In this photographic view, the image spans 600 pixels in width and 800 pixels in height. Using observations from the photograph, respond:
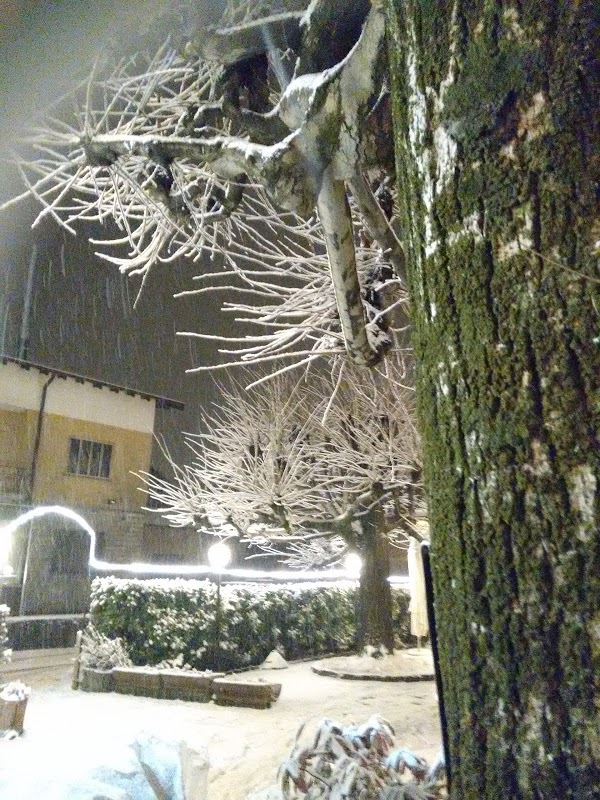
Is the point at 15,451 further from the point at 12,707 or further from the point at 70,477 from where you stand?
the point at 12,707

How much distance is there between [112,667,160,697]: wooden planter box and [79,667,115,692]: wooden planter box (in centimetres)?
11

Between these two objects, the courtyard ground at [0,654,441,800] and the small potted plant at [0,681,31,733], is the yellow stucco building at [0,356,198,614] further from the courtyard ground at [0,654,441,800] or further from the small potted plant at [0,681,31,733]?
the small potted plant at [0,681,31,733]

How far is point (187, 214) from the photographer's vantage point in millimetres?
4613

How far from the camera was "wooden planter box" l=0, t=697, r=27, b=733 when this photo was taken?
7285mm

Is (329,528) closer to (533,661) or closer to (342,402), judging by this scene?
(342,402)

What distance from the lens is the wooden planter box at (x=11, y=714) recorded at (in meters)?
7.29

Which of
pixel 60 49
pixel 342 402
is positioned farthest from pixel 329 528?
pixel 60 49

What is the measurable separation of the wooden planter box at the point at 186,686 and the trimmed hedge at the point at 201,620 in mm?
1156

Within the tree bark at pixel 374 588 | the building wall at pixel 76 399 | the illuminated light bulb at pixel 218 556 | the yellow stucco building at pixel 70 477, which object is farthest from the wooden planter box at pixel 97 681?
the building wall at pixel 76 399

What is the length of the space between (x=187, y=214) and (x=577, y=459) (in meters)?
3.95

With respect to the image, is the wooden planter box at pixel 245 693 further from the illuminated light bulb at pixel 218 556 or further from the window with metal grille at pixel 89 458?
the window with metal grille at pixel 89 458

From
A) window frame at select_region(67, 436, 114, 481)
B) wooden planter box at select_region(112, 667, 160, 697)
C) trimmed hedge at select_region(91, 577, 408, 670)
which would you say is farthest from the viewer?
window frame at select_region(67, 436, 114, 481)

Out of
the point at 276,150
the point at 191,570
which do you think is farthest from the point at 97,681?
the point at 276,150

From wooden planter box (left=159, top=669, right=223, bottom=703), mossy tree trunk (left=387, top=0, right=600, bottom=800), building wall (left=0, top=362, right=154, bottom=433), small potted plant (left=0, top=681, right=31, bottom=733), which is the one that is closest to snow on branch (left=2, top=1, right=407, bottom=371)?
mossy tree trunk (left=387, top=0, right=600, bottom=800)
